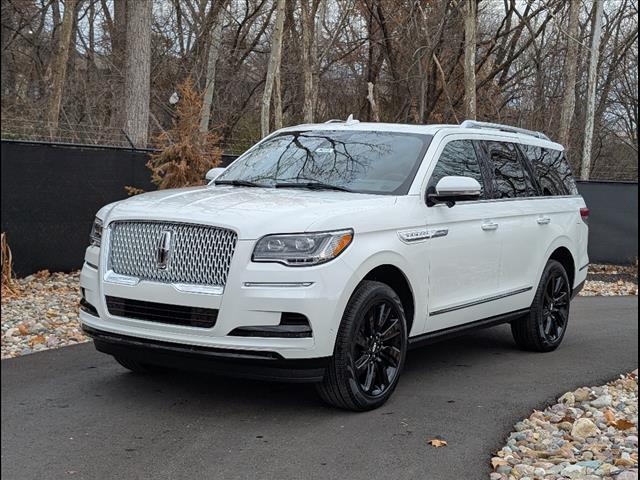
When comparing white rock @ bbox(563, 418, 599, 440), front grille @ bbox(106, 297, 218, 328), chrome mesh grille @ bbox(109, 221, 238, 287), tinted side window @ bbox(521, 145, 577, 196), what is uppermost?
tinted side window @ bbox(521, 145, 577, 196)

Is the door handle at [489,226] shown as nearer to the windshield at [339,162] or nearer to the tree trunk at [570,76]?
the windshield at [339,162]

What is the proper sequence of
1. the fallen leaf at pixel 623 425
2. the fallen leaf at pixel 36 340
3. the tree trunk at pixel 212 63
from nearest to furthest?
the fallen leaf at pixel 623 425 < the fallen leaf at pixel 36 340 < the tree trunk at pixel 212 63

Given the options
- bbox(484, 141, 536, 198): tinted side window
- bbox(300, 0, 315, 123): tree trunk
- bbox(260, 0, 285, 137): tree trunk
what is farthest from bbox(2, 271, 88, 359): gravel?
bbox(300, 0, 315, 123): tree trunk

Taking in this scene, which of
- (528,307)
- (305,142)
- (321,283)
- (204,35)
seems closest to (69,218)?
(305,142)

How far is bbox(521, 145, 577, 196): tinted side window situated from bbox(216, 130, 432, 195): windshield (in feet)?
5.95

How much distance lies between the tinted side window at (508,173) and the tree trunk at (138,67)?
9769mm

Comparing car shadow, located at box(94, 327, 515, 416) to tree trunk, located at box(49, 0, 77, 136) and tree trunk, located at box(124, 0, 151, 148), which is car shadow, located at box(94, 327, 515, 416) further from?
tree trunk, located at box(49, 0, 77, 136)

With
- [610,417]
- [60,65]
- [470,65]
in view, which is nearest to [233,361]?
[610,417]

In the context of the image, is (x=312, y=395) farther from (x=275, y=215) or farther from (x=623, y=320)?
(x=623, y=320)

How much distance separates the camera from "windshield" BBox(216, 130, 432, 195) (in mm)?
6410

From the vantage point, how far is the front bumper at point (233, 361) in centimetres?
521

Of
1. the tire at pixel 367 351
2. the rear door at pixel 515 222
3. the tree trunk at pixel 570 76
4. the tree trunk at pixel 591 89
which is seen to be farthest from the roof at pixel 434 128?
the tree trunk at pixel 591 89

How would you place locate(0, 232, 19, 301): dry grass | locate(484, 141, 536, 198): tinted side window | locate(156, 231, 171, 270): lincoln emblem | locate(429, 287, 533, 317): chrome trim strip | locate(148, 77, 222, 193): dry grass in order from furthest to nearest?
locate(148, 77, 222, 193): dry grass → locate(0, 232, 19, 301): dry grass → locate(484, 141, 536, 198): tinted side window → locate(429, 287, 533, 317): chrome trim strip → locate(156, 231, 171, 270): lincoln emblem

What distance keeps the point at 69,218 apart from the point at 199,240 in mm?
6998
